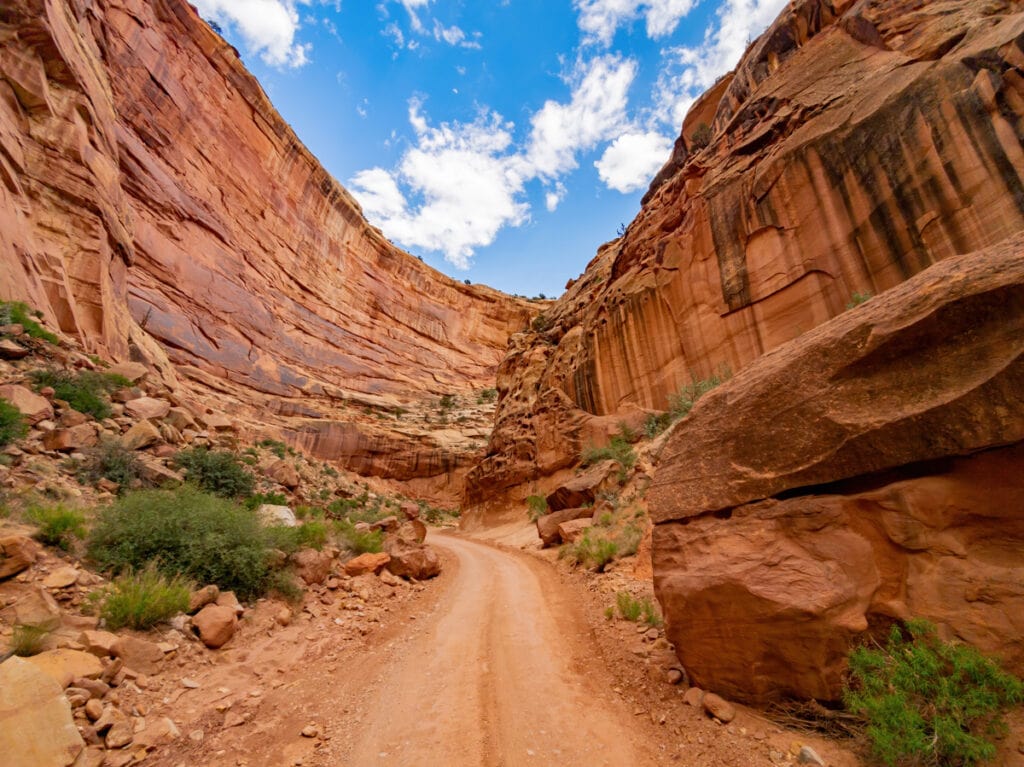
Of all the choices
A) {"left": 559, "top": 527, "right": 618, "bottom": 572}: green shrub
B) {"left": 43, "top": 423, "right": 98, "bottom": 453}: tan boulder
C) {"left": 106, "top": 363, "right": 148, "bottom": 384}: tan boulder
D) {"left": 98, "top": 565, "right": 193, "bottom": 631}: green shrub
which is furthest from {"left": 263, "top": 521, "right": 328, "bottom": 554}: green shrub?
{"left": 106, "top": 363, "right": 148, "bottom": 384}: tan boulder

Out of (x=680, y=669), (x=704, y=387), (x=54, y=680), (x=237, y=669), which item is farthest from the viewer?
(x=704, y=387)

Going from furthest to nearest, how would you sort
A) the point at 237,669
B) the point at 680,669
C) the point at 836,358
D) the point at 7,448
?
the point at 7,448
the point at 237,669
the point at 680,669
the point at 836,358

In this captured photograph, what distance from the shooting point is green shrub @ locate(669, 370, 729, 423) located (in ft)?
49.6

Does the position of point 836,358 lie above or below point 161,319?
below

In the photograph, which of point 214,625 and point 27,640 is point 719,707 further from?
point 27,640

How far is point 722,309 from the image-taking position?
15.6m

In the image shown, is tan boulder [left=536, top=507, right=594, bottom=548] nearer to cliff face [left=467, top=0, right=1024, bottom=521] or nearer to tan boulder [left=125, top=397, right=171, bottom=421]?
cliff face [left=467, top=0, right=1024, bottom=521]

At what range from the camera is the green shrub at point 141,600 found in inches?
181

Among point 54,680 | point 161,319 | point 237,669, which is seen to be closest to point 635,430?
point 237,669

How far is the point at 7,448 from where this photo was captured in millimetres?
6828

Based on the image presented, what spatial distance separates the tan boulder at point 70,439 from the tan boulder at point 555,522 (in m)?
11.9

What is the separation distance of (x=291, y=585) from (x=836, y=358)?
7.92 metres

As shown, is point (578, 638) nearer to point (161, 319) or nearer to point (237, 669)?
point (237, 669)

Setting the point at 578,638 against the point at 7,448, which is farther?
the point at 7,448
